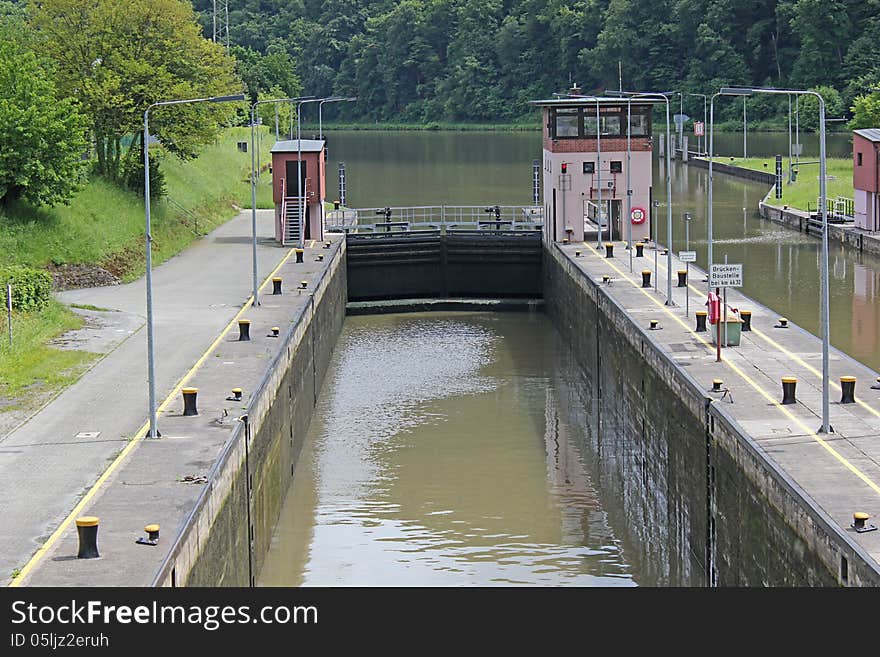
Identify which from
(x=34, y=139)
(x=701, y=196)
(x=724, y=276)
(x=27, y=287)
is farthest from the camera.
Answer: (x=701, y=196)

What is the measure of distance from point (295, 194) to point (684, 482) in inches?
1283

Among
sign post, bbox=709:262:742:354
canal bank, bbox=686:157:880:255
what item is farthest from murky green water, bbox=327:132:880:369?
sign post, bbox=709:262:742:354

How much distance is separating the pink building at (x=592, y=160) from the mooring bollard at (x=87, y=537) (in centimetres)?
3693

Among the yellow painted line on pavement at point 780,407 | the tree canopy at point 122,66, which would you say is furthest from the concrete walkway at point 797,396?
the tree canopy at point 122,66

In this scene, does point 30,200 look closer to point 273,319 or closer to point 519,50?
point 273,319

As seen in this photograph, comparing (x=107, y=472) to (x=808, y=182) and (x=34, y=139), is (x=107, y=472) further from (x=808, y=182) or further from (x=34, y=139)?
(x=808, y=182)

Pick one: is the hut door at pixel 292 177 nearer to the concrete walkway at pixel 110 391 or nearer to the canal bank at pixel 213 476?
the concrete walkway at pixel 110 391

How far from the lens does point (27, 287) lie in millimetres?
41375

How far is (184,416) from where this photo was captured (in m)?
29.3

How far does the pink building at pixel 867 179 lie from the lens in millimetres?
63250

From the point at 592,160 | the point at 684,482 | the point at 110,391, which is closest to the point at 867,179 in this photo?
the point at 592,160

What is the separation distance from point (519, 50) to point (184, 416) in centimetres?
14713

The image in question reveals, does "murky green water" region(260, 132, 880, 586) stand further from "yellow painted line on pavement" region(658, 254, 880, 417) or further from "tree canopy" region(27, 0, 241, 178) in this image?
"tree canopy" region(27, 0, 241, 178)

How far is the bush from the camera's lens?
4094 centimetres
